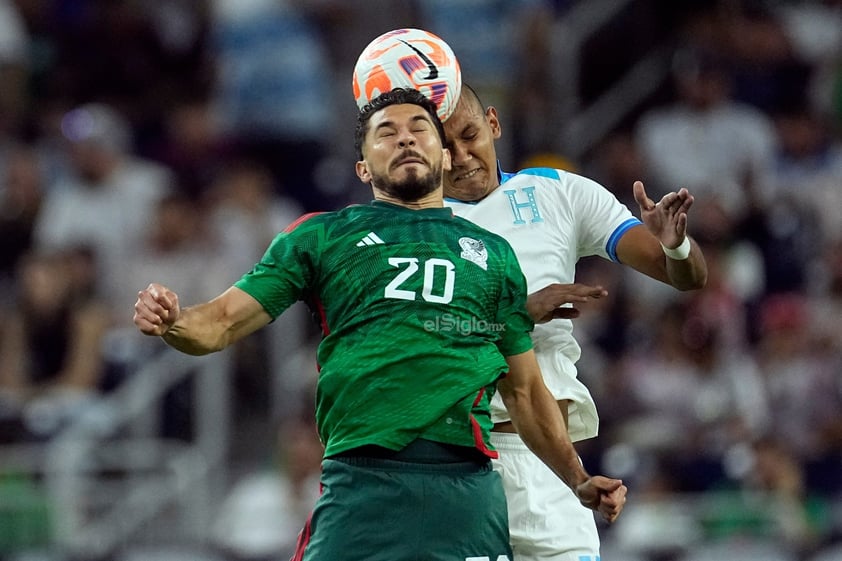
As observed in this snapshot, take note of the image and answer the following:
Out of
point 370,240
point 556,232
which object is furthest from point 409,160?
point 556,232

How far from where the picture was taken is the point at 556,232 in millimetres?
6527

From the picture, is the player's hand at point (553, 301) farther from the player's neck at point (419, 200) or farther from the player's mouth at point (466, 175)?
the player's mouth at point (466, 175)

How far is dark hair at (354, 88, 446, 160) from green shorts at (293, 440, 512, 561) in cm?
116

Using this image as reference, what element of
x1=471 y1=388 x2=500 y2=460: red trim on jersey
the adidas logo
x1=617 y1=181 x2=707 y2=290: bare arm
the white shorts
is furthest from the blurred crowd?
the adidas logo

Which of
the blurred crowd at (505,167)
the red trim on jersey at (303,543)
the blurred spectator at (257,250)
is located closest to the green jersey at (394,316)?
the red trim on jersey at (303,543)

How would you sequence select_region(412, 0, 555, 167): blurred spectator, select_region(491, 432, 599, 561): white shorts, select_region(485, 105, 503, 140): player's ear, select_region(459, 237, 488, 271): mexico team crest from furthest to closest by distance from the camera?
select_region(412, 0, 555, 167): blurred spectator → select_region(485, 105, 503, 140): player's ear → select_region(491, 432, 599, 561): white shorts → select_region(459, 237, 488, 271): mexico team crest

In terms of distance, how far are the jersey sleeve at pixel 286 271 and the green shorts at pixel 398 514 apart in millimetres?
560

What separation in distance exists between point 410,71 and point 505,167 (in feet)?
22.8

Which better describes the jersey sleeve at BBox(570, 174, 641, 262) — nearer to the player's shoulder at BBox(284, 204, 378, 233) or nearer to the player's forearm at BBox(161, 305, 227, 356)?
the player's shoulder at BBox(284, 204, 378, 233)

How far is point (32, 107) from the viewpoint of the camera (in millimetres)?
14391

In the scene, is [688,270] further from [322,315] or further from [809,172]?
[809,172]

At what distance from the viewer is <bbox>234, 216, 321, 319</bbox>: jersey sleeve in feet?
18.0

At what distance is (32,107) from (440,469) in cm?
980

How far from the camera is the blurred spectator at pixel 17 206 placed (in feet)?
41.7
